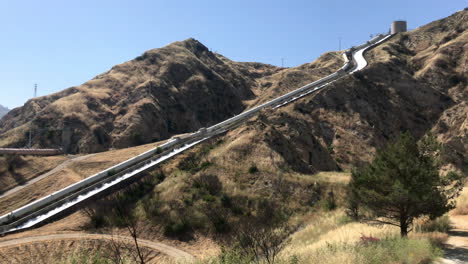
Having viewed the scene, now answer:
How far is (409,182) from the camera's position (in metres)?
15.3

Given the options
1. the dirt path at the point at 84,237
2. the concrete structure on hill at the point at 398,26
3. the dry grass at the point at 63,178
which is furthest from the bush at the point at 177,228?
the concrete structure on hill at the point at 398,26

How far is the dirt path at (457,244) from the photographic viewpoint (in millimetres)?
12846

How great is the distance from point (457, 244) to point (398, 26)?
126 metres

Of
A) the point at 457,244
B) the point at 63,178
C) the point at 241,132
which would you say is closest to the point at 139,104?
the point at 63,178

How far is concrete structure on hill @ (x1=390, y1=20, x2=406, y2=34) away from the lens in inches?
4766

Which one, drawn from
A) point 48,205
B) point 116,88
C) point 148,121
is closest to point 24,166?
point 48,205

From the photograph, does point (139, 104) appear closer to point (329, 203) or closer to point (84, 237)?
point (84, 237)

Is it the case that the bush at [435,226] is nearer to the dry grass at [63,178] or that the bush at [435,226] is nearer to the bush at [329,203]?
the bush at [329,203]

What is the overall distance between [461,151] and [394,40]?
199 feet

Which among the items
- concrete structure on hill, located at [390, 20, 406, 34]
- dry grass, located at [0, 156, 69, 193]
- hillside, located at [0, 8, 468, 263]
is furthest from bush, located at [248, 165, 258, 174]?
concrete structure on hill, located at [390, 20, 406, 34]

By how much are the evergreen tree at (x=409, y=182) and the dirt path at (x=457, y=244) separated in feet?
5.12

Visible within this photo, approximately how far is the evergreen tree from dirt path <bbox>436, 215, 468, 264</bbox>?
1.56 metres

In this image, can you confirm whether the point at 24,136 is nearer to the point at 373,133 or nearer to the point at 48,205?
the point at 48,205

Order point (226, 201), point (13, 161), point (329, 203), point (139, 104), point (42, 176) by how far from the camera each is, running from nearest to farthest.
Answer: point (226, 201) → point (329, 203) → point (42, 176) → point (13, 161) → point (139, 104)
